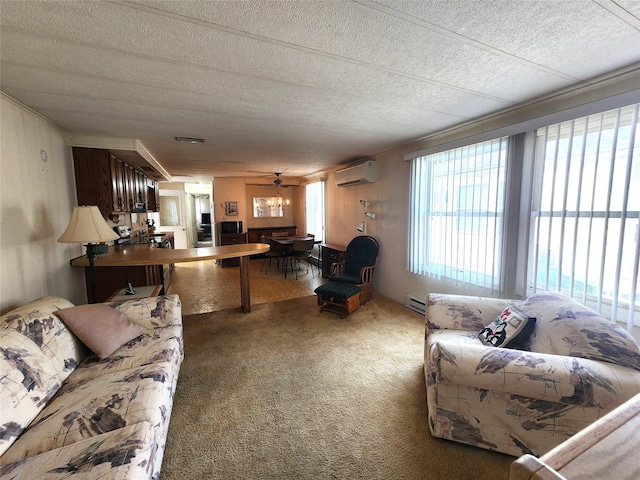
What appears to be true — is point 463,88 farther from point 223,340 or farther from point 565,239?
point 223,340

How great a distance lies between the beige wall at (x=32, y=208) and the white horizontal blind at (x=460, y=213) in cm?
393

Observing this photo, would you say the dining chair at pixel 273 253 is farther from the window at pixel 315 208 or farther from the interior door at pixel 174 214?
the interior door at pixel 174 214

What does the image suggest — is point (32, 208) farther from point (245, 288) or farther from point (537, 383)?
point (537, 383)

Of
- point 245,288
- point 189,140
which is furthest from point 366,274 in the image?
point 189,140

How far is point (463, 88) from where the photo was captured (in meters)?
2.02

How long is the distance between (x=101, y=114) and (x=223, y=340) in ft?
A: 8.21

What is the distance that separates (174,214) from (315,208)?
4.33 meters

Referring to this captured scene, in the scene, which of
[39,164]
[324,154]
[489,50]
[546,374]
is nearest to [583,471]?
[546,374]

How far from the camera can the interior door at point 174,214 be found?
775cm

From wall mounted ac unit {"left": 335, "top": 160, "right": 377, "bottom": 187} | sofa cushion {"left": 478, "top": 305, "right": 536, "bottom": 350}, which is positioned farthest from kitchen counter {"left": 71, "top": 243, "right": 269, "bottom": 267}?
sofa cushion {"left": 478, "top": 305, "right": 536, "bottom": 350}

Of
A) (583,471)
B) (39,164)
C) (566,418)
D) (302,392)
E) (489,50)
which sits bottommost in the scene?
(302,392)

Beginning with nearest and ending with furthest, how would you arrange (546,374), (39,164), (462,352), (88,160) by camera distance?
(546,374), (462,352), (39,164), (88,160)

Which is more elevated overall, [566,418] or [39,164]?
[39,164]

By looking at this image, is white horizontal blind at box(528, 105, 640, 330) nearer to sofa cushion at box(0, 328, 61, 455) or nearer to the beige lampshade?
sofa cushion at box(0, 328, 61, 455)
